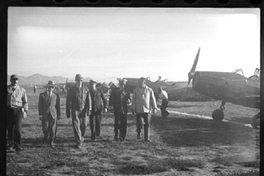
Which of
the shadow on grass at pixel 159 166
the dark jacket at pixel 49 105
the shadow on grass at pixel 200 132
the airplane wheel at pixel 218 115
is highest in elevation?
the dark jacket at pixel 49 105

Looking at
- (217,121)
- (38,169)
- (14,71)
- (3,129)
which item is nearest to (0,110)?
(3,129)

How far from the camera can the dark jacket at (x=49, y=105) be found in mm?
4625

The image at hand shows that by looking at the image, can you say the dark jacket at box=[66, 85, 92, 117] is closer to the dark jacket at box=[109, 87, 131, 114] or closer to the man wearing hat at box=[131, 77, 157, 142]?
the dark jacket at box=[109, 87, 131, 114]

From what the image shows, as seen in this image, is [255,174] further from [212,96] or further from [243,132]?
[212,96]

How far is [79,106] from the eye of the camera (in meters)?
4.70

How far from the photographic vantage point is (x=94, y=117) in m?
4.70

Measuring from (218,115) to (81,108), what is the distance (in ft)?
8.61

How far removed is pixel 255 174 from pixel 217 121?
3.69 feet

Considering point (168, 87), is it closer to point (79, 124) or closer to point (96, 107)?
point (96, 107)

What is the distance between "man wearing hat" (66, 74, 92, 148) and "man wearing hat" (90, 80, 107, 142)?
3.3 inches

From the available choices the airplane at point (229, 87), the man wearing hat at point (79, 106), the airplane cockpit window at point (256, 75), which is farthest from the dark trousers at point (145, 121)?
the airplane cockpit window at point (256, 75)

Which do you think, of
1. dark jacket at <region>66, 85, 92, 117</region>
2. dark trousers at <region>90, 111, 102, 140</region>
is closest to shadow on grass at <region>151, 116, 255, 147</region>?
dark trousers at <region>90, 111, 102, 140</region>

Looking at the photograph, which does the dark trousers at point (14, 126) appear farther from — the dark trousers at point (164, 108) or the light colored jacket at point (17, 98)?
the dark trousers at point (164, 108)

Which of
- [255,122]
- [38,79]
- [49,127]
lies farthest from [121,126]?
[255,122]
